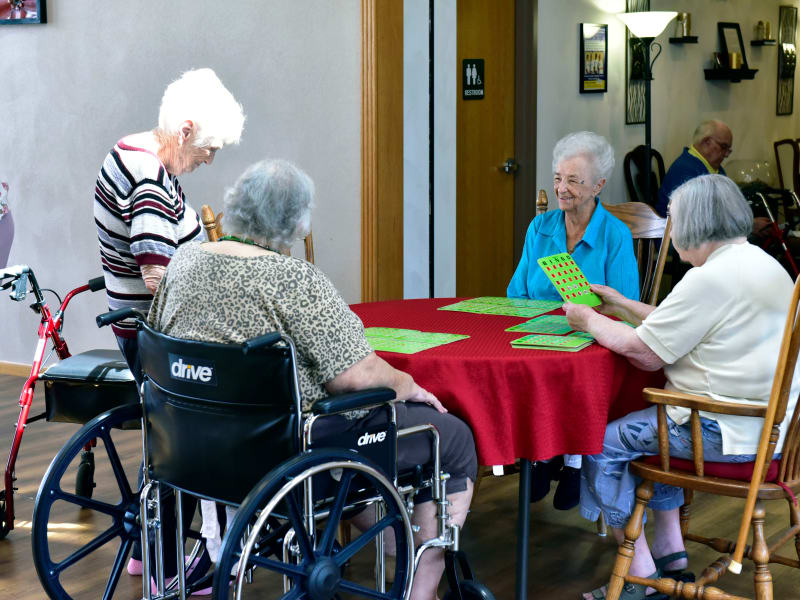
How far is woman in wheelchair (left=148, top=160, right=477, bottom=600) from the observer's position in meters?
2.07

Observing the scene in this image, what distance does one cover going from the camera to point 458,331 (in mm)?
2686

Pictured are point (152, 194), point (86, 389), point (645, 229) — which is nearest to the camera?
point (152, 194)

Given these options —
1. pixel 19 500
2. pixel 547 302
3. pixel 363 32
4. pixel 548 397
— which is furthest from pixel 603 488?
pixel 363 32

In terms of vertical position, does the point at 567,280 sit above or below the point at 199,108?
below

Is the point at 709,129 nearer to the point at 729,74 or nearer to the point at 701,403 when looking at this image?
the point at 729,74

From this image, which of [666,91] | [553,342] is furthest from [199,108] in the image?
[666,91]

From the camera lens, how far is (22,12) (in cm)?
552

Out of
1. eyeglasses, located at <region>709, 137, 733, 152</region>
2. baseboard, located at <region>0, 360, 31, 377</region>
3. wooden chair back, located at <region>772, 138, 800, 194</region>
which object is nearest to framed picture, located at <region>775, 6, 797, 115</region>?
wooden chair back, located at <region>772, 138, 800, 194</region>

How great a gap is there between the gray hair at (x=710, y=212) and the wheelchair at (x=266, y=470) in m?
0.79

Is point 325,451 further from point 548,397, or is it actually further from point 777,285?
point 777,285

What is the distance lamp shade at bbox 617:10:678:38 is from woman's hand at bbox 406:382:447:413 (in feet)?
14.7

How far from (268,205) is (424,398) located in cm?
57

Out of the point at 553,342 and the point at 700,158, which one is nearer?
the point at 553,342

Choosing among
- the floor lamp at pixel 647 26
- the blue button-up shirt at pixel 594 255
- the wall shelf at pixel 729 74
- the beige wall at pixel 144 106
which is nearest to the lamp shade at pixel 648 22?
the floor lamp at pixel 647 26
